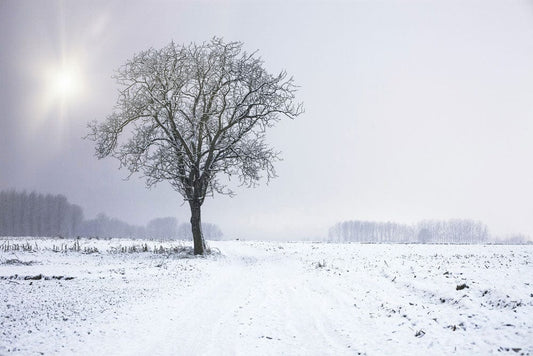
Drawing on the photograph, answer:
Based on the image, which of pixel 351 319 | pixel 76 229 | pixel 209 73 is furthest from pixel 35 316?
pixel 76 229

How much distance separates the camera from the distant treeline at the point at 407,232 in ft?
518

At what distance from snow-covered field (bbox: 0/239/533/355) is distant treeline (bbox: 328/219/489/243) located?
157 metres

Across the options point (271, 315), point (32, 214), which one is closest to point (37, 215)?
point (32, 214)

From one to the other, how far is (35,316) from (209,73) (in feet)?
61.6

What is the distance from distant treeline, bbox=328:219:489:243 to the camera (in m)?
158

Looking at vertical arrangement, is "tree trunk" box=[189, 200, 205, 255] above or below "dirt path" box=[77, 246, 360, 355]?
above

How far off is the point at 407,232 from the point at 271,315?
195196 mm

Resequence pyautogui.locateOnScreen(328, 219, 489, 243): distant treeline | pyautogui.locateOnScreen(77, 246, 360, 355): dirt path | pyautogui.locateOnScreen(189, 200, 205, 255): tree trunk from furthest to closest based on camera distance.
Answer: pyautogui.locateOnScreen(328, 219, 489, 243): distant treeline, pyautogui.locateOnScreen(189, 200, 205, 255): tree trunk, pyautogui.locateOnScreen(77, 246, 360, 355): dirt path

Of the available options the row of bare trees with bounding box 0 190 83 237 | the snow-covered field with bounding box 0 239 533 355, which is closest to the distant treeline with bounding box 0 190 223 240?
the row of bare trees with bounding box 0 190 83 237

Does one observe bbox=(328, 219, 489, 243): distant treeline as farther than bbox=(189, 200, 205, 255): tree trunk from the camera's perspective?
Yes

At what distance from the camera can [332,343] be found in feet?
19.3

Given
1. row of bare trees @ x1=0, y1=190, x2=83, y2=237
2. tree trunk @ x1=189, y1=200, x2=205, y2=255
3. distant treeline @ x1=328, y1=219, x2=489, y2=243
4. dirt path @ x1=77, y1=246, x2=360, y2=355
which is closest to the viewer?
dirt path @ x1=77, y1=246, x2=360, y2=355

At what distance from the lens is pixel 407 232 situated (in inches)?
7200

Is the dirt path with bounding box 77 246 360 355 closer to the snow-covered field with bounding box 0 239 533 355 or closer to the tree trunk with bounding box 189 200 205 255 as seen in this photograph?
the snow-covered field with bounding box 0 239 533 355
